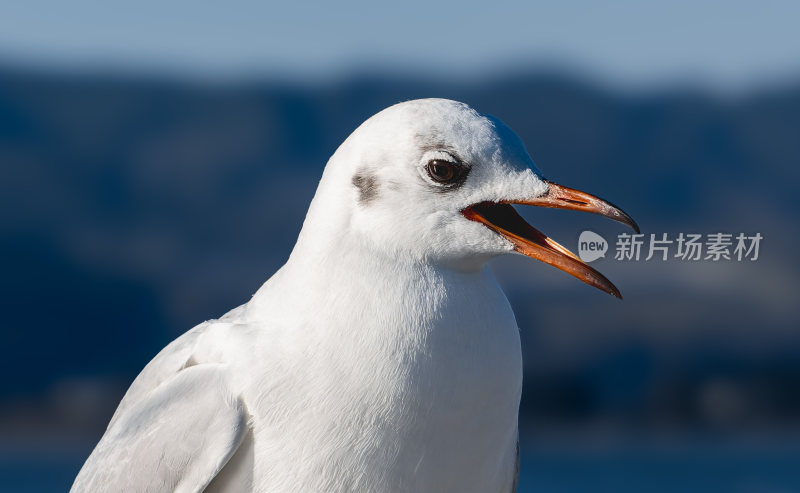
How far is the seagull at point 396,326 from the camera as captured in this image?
6.23ft

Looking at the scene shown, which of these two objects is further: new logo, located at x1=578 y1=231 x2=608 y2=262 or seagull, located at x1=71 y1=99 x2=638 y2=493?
new logo, located at x1=578 y1=231 x2=608 y2=262

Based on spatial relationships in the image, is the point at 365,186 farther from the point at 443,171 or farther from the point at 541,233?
the point at 541,233

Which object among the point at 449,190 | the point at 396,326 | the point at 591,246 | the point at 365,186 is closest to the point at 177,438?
the point at 396,326

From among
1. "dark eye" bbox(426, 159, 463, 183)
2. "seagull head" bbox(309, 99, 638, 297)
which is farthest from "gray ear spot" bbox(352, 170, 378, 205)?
"dark eye" bbox(426, 159, 463, 183)

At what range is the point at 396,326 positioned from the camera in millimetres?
1921

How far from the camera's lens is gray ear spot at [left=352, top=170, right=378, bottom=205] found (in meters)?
1.94

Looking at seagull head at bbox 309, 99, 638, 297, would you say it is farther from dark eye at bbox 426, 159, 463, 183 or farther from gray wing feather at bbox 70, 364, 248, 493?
gray wing feather at bbox 70, 364, 248, 493

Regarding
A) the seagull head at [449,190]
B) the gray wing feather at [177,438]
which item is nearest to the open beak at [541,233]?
the seagull head at [449,190]

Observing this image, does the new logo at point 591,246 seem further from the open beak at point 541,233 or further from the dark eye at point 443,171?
the dark eye at point 443,171

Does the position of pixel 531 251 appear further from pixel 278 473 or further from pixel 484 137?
Result: pixel 278 473

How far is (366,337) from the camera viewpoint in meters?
1.93

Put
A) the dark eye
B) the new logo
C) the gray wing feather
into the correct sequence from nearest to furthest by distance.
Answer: the dark eye
the gray wing feather
the new logo

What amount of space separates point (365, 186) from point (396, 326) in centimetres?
31

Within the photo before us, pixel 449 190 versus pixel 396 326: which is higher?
pixel 449 190
